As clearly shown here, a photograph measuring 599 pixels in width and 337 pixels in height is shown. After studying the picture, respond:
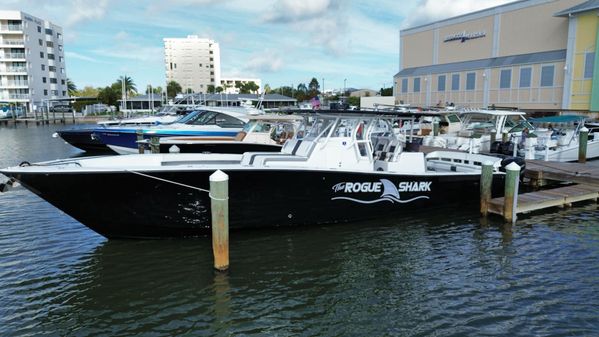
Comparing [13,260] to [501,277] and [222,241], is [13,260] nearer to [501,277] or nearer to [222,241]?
[222,241]

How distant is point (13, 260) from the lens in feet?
25.5

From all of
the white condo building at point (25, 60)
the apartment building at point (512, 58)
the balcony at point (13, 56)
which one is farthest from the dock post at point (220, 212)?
the balcony at point (13, 56)

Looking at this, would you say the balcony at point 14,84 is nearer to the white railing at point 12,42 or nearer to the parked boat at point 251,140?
the white railing at point 12,42

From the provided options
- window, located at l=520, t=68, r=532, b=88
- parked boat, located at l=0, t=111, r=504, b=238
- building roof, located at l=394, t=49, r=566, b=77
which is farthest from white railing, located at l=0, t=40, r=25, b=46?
parked boat, located at l=0, t=111, r=504, b=238

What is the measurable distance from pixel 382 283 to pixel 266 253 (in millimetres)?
2294

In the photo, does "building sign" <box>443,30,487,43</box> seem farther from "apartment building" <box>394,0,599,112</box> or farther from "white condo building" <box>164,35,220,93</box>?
"white condo building" <box>164,35,220,93</box>

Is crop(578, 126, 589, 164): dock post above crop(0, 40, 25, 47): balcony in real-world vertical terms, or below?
below

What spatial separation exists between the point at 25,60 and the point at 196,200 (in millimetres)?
79294

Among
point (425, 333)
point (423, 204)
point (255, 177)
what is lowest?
point (425, 333)

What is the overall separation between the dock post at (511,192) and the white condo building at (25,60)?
73.5m

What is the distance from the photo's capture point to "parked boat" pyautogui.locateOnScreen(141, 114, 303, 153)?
14852 millimetres

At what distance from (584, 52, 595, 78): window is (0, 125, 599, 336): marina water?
999 inches

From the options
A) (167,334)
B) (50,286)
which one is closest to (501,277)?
(167,334)

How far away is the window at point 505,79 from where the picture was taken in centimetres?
3528
